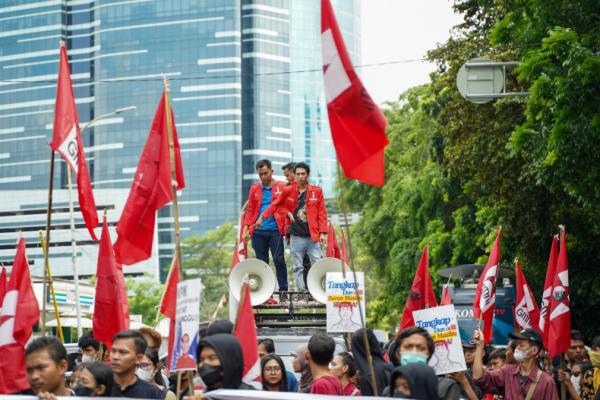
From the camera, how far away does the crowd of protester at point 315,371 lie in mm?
6473

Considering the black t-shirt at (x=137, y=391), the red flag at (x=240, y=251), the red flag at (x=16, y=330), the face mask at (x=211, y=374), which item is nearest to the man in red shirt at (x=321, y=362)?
the black t-shirt at (x=137, y=391)

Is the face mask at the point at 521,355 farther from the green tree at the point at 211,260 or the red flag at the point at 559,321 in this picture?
the green tree at the point at 211,260

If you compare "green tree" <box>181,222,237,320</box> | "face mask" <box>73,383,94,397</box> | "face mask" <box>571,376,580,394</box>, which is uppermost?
"face mask" <box>73,383,94,397</box>

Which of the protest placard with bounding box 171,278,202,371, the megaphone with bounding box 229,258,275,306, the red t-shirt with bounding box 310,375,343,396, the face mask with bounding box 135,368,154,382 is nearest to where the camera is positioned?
the protest placard with bounding box 171,278,202,371

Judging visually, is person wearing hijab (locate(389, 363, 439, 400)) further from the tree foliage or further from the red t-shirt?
the tree foliage

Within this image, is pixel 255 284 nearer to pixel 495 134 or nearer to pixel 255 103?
pixel 495 134

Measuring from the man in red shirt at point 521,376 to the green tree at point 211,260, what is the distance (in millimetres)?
83932

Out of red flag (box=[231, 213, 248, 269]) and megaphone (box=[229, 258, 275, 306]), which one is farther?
red flag (box=[231, 213, 248, 269])

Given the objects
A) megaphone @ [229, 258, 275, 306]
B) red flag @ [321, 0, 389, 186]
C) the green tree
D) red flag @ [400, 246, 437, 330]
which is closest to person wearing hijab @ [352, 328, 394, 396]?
red flag @ [321, 0, 389, 186]

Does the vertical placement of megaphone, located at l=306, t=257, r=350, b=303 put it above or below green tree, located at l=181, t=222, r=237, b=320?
above

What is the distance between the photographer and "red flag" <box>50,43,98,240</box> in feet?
34.2

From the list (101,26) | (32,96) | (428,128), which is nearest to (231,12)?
(101,26)

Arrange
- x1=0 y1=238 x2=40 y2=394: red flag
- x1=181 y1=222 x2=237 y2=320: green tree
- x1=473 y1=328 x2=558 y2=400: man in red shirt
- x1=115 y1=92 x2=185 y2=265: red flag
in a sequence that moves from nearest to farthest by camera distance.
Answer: x1=0 y1=238 x2=40 y2=394: red flag → x1=115 y1=92 x2=185 y2=265: red flag → x1=473 y1=328 x2=558 y2=400: man in red shirt → x1=181 y1=222 x2=237 y2=320: green tree

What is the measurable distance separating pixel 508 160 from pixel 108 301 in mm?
16486
